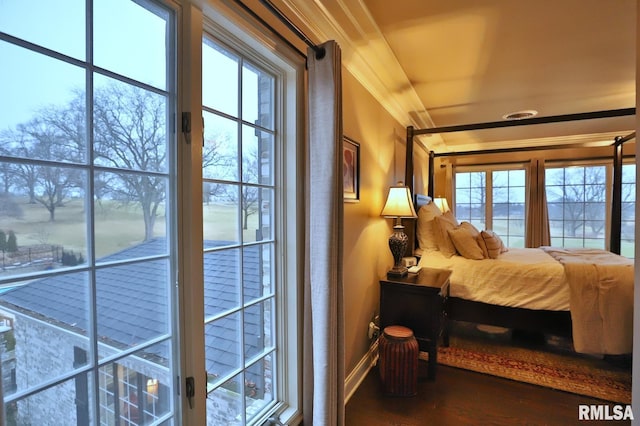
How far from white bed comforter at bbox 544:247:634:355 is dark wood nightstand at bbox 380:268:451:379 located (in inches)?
45.6

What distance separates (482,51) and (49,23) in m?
2.50

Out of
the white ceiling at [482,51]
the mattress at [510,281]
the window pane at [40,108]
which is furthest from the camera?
the mattress at [510,281]

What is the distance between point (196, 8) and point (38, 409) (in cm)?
131

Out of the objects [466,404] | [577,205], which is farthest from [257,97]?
[577,205]

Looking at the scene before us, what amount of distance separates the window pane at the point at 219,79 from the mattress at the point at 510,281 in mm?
2542

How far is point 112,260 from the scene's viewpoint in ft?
2.92

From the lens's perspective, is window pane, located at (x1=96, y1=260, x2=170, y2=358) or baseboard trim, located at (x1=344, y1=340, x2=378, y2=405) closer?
window pane, located at (x1=96, y1=260, x2=170, y2=358)

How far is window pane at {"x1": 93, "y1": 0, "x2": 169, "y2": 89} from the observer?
87cm

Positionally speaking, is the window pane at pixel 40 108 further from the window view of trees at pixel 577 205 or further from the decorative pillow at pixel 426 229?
the window view of trees at pixel 577 205

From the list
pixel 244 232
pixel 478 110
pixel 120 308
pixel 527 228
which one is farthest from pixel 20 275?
pixel 527 228

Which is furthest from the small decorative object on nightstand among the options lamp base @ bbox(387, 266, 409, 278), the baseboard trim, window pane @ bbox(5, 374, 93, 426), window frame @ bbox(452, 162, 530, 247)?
window frame @ bbox(452, 162, 530, 247)

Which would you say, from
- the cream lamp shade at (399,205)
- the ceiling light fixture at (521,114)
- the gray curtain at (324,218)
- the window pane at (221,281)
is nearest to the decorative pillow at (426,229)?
the cream lamp shade at (399,205)

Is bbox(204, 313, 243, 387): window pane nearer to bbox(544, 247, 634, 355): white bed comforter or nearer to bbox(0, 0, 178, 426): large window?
bbox(0, 0, 178, 426): large window

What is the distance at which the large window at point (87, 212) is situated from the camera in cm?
71
